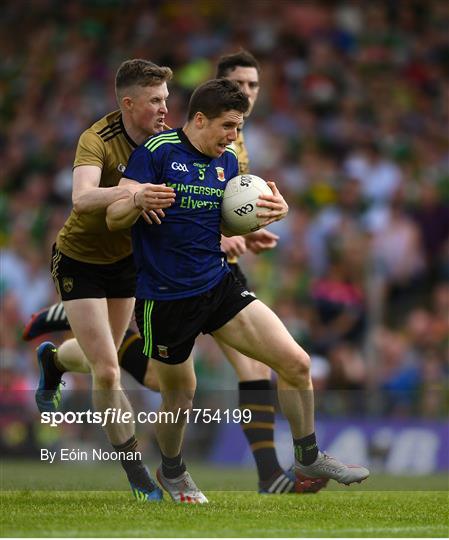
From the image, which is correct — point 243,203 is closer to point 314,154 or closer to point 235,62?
point 235,62

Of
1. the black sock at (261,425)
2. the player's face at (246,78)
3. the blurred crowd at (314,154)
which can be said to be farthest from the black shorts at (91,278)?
the blurred crowd at (314,154)

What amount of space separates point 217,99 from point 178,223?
746mm

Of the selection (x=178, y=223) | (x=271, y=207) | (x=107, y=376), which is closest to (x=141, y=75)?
(x=178, y=223)

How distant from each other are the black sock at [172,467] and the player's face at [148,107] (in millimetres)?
2052

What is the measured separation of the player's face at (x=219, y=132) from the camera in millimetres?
7680

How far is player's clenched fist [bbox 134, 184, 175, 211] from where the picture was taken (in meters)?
7.35

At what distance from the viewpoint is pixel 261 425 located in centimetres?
945

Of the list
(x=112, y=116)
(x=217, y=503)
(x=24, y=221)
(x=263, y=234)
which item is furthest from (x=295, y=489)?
(x=24, y=221)

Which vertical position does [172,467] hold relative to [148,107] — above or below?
below

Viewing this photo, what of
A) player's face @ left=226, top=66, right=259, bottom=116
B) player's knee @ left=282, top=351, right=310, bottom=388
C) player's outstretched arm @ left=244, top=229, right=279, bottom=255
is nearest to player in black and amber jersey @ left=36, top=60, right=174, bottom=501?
player's outstretched arm @ left=244, top=229, right=279, bottom=255

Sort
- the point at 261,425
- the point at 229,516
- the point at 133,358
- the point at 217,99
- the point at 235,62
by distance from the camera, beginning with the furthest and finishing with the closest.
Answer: the point at 235,62
the point at 133,358
the point at 261,425
the point at 217,99
the point at 229,516

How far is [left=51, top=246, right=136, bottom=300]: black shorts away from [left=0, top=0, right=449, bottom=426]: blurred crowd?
517cm

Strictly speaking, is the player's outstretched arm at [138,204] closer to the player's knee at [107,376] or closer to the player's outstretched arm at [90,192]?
the player's outstretched arm at [90,192]

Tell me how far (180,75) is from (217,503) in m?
11.9
